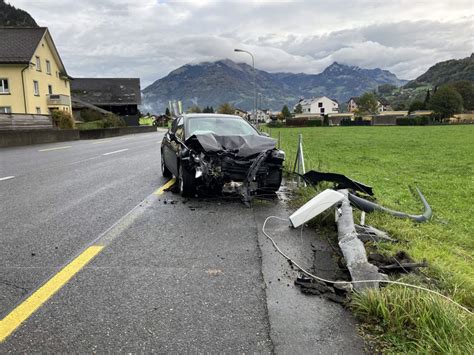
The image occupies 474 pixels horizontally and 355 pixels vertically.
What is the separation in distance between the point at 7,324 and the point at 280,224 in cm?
368

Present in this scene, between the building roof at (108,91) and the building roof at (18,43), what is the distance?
32.3 m

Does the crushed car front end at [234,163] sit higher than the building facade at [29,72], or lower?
lower

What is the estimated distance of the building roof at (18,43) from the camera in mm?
38781

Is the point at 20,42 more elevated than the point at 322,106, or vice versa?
the point at 20,42

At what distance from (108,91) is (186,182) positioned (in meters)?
77.1

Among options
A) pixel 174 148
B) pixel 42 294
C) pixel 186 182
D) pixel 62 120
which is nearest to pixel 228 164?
pixel 186 182

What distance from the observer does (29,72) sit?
40062mm

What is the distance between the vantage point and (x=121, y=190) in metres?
8.17

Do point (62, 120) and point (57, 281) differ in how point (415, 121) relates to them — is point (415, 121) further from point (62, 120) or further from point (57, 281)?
point (57, 281)

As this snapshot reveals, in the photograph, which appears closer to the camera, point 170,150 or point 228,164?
point 228,164

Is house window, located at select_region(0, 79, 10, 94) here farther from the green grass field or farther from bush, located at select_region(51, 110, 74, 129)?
the green grass field

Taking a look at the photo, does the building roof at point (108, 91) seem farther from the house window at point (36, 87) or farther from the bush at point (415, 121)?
the bush at point (415, 121)

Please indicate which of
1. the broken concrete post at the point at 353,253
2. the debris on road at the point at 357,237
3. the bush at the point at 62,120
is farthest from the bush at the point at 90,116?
the broken concrete post at the point at 353,253

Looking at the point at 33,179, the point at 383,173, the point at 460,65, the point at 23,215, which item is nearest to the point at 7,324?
the point at 23,215
